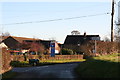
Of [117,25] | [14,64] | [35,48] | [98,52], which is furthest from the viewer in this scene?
[35,48]

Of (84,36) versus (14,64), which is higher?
(84,36)

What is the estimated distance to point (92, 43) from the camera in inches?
2021

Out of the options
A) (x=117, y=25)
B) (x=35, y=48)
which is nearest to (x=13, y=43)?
(x=35, y=48)

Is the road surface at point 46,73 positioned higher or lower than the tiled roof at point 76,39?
lower

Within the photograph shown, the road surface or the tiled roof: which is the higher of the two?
the tiled roof

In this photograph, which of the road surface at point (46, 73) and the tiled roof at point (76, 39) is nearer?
the road surface at point (46, 73)

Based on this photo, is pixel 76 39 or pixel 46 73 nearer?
pixel 46 73

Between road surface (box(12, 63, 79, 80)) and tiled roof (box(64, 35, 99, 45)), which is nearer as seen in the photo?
road surface (box(12, 63, 79, 80))

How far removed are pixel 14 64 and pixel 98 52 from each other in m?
15.5

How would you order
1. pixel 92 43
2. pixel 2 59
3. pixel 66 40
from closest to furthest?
pixel 2 59 < pixel 92 43 < pixel 66 40

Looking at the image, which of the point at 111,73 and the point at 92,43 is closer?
A: the point at 111,73

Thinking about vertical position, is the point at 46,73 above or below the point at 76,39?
below

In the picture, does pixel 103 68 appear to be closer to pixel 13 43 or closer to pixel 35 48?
pixel 35 48

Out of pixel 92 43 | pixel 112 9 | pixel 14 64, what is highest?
pixel 112 9
